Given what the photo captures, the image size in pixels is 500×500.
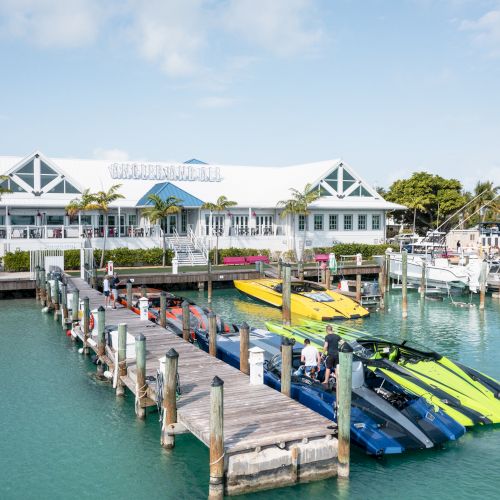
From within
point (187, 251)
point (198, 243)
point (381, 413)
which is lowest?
point (381, 413)

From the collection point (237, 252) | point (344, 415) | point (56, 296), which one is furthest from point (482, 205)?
point (344, 415)

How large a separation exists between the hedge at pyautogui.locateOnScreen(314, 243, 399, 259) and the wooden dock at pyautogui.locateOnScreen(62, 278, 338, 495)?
110ft

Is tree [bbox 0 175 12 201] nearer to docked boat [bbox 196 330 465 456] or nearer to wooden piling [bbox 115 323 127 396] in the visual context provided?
wooden piling [bbox 115 323 127 396]

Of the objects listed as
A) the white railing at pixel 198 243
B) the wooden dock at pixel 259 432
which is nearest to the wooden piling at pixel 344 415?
the wooden dock at pixel 259 432

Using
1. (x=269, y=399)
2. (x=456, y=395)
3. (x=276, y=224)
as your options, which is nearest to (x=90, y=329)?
(x=269, y=399)

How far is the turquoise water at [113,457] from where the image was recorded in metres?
11.8

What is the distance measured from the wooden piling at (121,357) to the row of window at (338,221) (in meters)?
32.5

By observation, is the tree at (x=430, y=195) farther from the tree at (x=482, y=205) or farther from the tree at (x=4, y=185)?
the tree at (x=4, y=185)

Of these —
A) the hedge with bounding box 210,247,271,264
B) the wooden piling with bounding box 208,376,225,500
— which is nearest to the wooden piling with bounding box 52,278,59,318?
the hedge with bounding box 210,247,271,264

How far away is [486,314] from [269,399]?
21.9 metres

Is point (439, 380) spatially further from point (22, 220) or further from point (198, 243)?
point (22, 220)

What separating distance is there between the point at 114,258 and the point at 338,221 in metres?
19.6

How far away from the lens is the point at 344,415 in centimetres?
1175

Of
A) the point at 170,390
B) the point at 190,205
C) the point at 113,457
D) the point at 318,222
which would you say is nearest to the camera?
the point at 170,390
